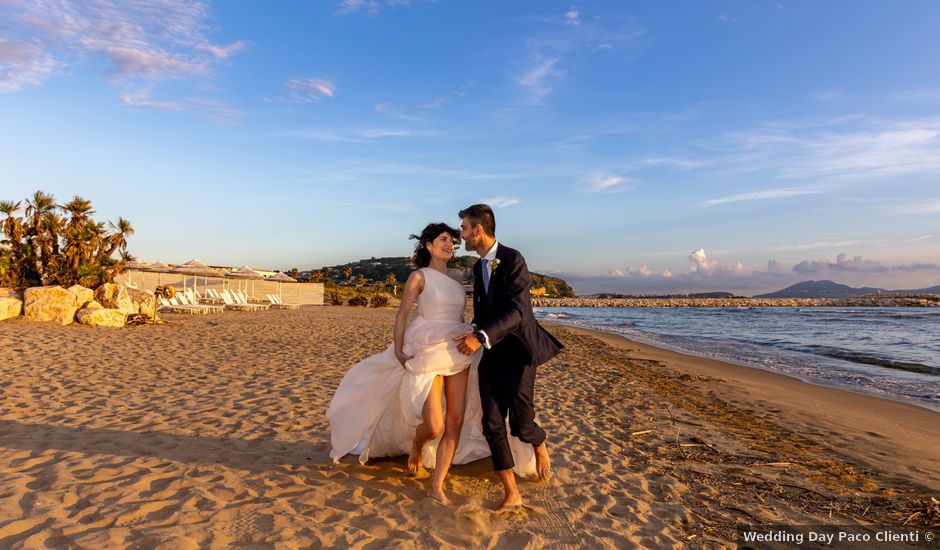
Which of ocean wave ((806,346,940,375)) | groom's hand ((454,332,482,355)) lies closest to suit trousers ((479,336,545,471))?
groom's hand ((454,332,482,355))

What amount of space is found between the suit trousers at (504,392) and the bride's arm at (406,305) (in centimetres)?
58

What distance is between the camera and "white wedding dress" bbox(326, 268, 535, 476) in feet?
12.0

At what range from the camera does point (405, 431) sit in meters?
4.21

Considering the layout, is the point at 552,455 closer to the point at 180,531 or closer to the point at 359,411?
the point at 359,411

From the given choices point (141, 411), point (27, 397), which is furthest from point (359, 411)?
point (27, 397)

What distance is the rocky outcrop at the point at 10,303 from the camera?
14625mm

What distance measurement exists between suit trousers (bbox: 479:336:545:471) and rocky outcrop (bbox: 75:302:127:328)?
15821 millimetres

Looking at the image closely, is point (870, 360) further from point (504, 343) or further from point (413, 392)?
point (413, 392)

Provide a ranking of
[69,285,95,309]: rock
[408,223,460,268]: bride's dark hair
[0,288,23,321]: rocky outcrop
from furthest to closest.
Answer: [69,285,95,309]: rock → [0,288,23,321]: rocky outcrop → [408,223,460,268]: bride's dark hair

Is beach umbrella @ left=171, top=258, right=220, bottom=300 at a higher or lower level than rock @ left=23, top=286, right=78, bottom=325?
higher

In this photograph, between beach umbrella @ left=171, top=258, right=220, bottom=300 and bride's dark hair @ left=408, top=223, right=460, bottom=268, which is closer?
bride's dark hair @ left=408, top=223, right=460, bottom=268

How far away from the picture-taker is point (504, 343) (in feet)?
11.7

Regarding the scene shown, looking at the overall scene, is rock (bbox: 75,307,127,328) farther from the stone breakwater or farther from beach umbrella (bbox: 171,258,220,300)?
the stone breakwater

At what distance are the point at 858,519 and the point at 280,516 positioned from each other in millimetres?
3965
